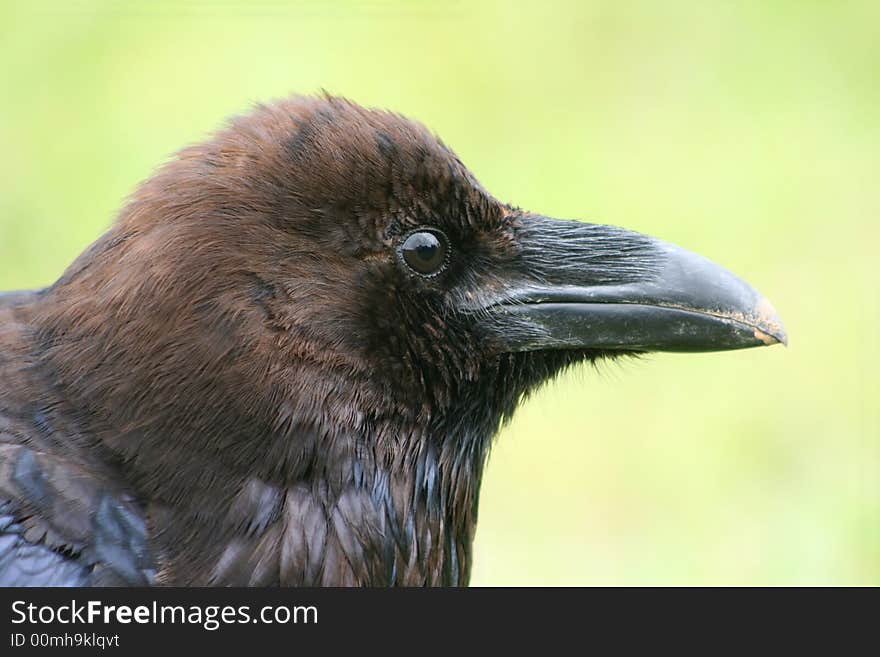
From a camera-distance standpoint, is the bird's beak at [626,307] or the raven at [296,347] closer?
the raven at [296,347]

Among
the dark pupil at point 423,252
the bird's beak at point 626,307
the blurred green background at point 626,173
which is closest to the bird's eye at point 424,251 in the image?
the dark pupil at point 423,252

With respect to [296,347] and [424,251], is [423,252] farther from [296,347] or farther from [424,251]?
[296,347]

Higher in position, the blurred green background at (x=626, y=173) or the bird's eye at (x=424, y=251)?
the blurred green background at (x=626, y=173)

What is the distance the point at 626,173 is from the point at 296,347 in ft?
23.2

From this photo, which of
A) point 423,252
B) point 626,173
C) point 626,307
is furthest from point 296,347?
point 626,173

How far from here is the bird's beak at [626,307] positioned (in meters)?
4.02

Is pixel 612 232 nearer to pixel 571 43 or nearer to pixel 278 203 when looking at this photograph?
pixel 278 203

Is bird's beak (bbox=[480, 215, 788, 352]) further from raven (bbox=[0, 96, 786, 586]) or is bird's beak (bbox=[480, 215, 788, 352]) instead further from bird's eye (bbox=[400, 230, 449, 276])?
bird's eye (bbox=[400, 230, 449, 276])

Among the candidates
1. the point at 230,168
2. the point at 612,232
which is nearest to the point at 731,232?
the point at 612,232

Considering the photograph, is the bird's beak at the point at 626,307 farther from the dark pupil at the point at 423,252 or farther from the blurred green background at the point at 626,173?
the blurred green background at the point at 626,173

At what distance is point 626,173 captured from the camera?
10.4 m

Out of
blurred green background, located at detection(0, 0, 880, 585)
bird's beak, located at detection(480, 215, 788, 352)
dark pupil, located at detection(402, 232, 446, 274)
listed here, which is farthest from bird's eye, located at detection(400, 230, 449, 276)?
blurred green background, located at detection(0, 0, 880, 585)

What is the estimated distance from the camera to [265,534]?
12.0 ft

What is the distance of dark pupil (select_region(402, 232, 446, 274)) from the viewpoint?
3.89 meters
